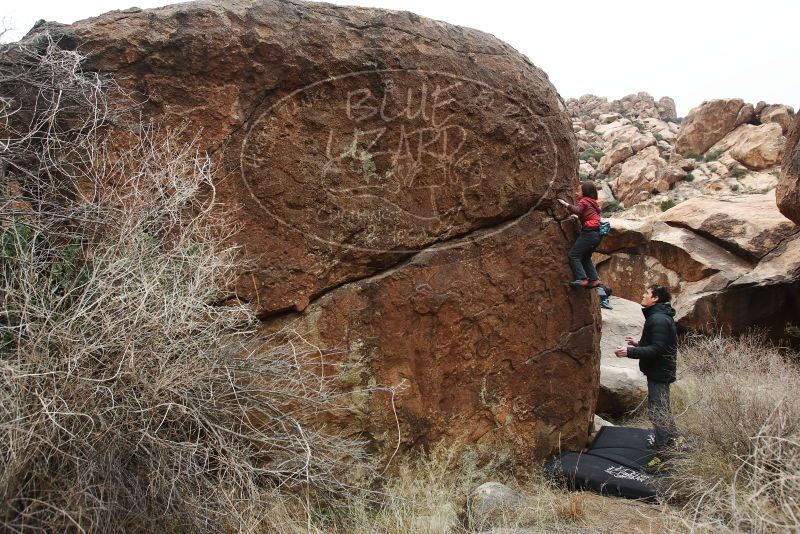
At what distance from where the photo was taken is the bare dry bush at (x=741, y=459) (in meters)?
3.16

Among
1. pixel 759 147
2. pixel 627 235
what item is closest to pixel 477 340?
pixel 627 235

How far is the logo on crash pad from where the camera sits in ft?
13.3

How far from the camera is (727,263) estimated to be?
30.7 feet

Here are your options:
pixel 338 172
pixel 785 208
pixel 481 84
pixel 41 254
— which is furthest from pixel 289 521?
pixel 785 208

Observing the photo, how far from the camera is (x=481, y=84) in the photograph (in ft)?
15.0

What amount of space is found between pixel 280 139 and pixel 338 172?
1.31ft

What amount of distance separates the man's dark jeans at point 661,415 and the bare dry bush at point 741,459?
0.37 feet

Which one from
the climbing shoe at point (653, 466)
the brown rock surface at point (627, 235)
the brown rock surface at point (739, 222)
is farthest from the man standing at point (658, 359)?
the brown rock surface at point (627, 235)

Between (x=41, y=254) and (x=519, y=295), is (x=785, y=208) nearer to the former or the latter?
(x=519, y=295)

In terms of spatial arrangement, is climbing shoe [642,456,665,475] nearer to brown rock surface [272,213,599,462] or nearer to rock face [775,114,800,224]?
brown rock surface [272,213,599,462]

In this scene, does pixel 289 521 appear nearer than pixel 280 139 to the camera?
Yes

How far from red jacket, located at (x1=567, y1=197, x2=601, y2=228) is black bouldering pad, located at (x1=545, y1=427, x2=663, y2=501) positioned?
1.65 metres

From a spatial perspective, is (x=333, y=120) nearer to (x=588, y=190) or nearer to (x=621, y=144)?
(x=588, y=190)

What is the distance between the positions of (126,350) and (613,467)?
3317mm
